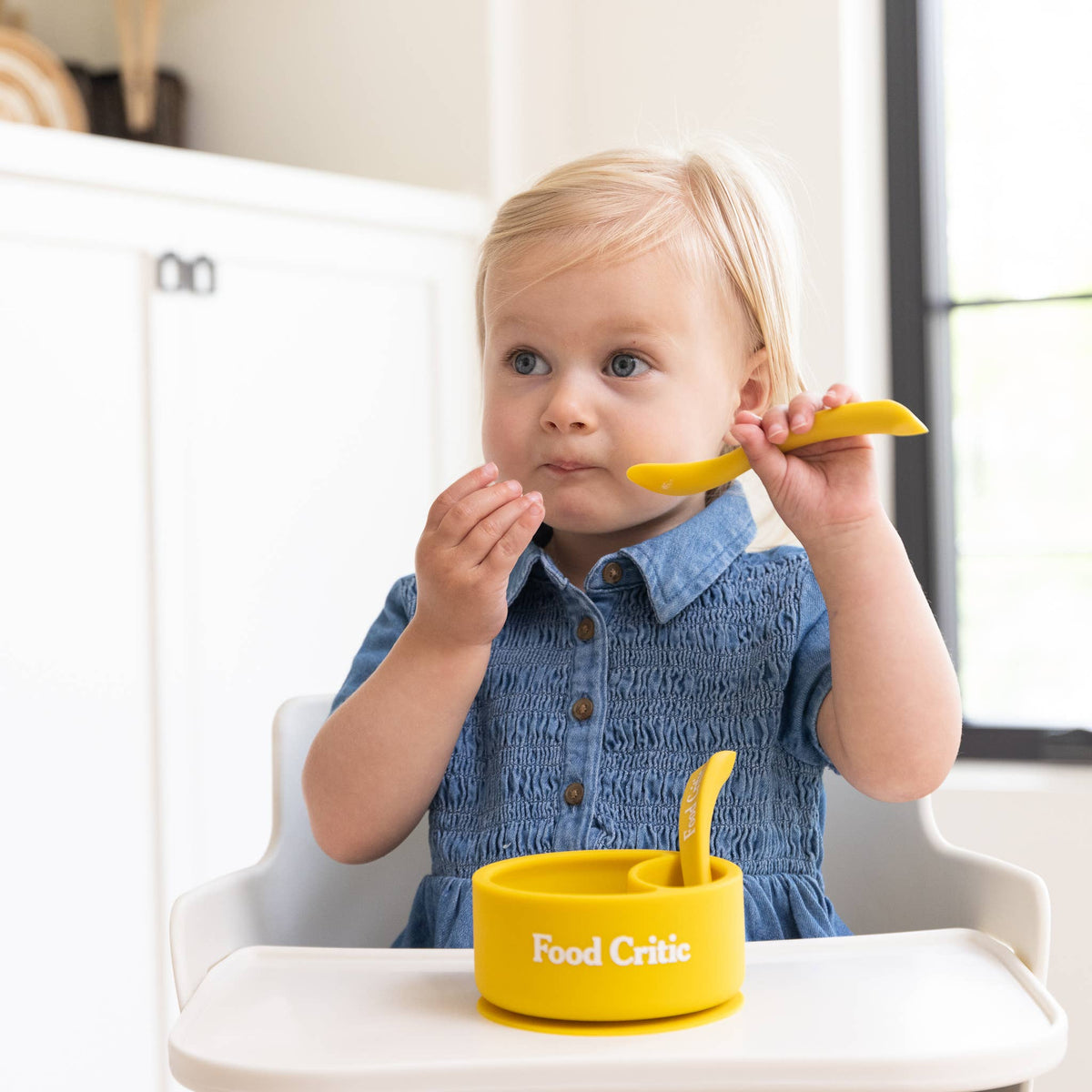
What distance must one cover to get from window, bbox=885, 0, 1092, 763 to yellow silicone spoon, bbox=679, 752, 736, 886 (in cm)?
135

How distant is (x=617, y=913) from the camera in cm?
56

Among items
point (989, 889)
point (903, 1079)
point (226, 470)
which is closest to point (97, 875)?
point (226, 470)

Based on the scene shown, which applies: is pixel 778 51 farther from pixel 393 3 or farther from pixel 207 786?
pixel 207 786

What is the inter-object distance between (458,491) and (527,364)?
16 cm

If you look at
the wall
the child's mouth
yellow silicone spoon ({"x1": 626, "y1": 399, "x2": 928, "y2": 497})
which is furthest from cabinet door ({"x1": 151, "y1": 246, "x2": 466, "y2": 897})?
yellow silicone spoon ({"x1": 626, "y1": 399, "x2": 928, "y2": 497})

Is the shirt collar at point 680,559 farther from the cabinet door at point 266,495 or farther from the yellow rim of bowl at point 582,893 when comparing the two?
the cabinet door at point 266,495

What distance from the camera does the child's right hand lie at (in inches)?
30.9

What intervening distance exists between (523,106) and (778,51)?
391mm

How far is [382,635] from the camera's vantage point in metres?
1.00

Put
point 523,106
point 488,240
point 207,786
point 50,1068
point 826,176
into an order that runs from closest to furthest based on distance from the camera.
→ point 488,240 < point 50,1068 < point 207,786 < point 826,176 < point 523,106

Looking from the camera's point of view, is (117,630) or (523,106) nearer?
(117,630)

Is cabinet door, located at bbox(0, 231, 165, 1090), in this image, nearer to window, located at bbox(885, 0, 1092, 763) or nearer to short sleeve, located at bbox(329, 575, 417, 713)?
short sleeve, located at bbox(329, 575, 417, 713)

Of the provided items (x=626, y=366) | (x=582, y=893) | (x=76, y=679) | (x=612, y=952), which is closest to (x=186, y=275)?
(x=76, y=679)

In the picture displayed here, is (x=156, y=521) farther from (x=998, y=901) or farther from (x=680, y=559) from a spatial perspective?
(x=998, y=901)
